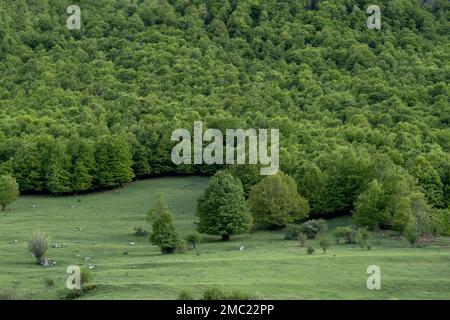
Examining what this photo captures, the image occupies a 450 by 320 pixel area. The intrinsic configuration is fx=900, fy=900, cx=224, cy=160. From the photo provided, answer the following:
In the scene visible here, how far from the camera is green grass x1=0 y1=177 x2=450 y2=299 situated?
54.5 meters

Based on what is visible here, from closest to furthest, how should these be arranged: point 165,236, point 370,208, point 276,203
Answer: point 165,236, point 370,208, point 276,203

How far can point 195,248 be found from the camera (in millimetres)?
76688

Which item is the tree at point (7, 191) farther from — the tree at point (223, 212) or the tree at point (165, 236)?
the tree at point (165, 236)

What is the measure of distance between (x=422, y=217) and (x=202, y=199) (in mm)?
20578

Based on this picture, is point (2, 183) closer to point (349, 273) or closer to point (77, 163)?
point (77, 163)

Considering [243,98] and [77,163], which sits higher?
[243,98]

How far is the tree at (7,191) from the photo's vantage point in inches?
4013

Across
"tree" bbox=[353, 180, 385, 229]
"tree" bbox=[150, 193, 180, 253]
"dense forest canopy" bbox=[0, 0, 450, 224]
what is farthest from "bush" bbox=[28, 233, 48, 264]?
"dense forest canopy" bbox=[0, 0, 450, 224]

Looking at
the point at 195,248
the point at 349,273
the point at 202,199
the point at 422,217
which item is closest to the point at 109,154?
the point at 202,199

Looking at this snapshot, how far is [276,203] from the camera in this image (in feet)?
290

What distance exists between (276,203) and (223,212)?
332 inches

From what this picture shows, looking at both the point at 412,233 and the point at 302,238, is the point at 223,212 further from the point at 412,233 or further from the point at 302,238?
the point at 412,233

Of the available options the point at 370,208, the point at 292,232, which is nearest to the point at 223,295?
the point at 292,232

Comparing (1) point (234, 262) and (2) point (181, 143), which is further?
(2) point (181, 143)
